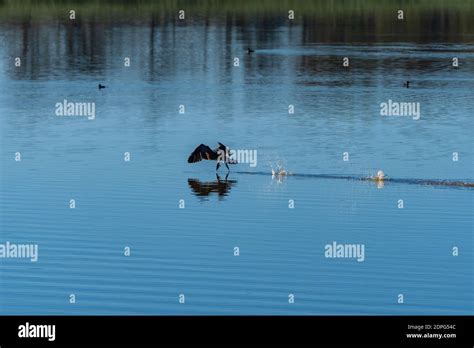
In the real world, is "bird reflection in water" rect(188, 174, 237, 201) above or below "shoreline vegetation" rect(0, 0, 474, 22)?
below

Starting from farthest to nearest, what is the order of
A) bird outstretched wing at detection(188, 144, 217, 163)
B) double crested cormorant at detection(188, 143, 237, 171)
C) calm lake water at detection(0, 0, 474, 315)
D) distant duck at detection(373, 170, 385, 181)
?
bird outstretched wing at detection(188, 144, 217, 163), double crested cormorant at detection(188, 143, 237, 171), distant duck at detection(373, 170, 385, 181), calm lake water at detection(0, 0, 474, 315)

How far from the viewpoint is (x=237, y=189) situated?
44.8m

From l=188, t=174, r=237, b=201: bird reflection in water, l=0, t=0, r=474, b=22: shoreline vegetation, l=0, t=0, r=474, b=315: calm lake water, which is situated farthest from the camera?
l=0, t=0, r=474, b=22: shoreline vegetation

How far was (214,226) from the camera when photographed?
39.7 m

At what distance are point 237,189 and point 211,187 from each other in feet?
3.83

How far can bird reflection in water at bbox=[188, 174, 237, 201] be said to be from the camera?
44250 mm

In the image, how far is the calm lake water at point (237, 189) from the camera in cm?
3284

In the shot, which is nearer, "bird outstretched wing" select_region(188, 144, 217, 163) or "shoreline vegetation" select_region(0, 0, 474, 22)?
"bird outstretched wing" select_region(188, 144, 217, 163)

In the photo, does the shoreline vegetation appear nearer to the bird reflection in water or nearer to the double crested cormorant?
the double crested cormorant

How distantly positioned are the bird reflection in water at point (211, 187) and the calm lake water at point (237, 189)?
9 centimetres

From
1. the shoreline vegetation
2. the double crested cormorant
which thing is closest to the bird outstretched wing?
the double crested cormorant

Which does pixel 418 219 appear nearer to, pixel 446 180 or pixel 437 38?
pixel 446 180

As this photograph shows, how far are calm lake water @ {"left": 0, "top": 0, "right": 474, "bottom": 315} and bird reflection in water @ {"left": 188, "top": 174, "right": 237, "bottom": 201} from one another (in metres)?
0.09

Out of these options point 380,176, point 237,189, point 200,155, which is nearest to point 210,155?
point 200,155
